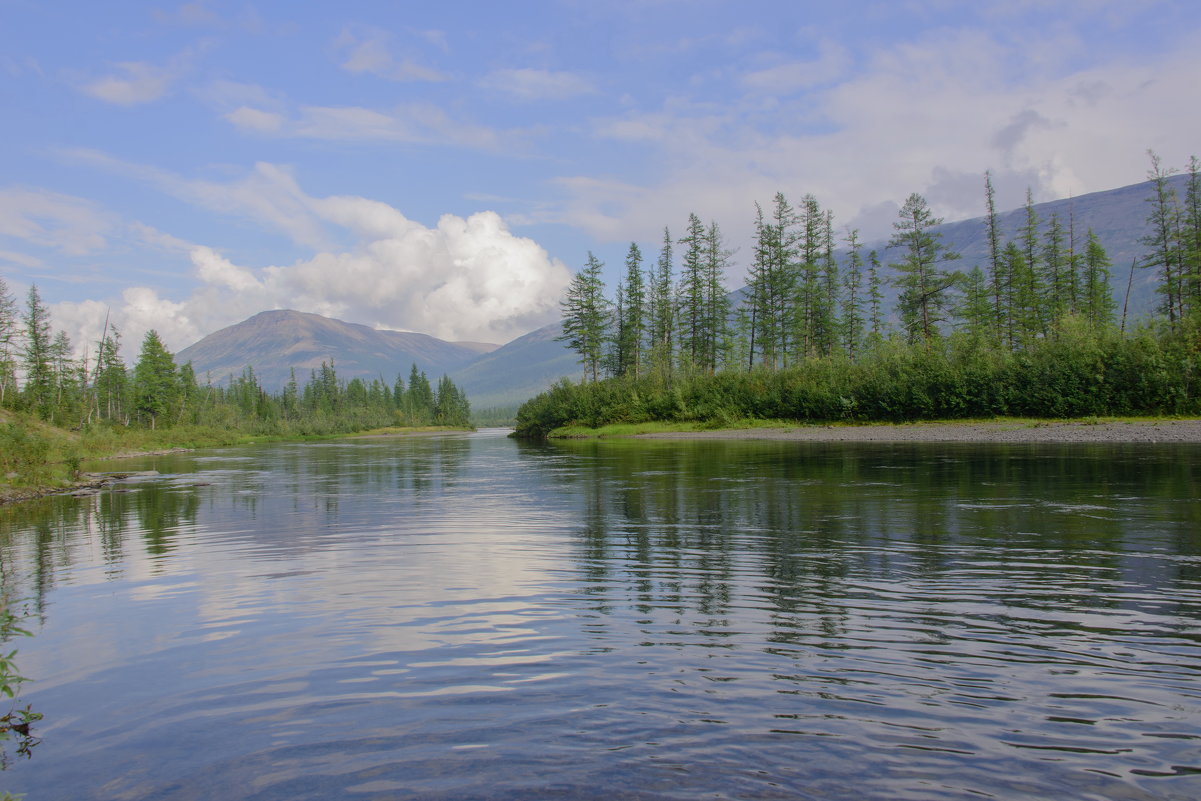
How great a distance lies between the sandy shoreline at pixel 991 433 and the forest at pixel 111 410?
1741 inches

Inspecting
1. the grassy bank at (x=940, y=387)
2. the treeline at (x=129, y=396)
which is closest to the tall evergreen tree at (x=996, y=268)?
the grassy bank at (x=940, y=387)

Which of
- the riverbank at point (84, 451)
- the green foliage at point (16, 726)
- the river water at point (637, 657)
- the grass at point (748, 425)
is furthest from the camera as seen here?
the grass at point (748, 425)

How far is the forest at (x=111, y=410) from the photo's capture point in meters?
32.5

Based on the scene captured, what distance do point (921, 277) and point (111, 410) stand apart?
109m

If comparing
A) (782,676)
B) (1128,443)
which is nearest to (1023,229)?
(1128,443)

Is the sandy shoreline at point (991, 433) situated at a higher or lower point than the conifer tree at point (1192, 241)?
lower

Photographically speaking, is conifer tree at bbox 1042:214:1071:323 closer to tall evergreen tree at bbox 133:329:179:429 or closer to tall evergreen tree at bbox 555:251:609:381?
tall evergreen tree at bbox 555:251:609:381

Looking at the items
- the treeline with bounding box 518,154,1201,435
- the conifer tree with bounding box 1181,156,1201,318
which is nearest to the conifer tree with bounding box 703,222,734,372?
the treeline with bounding box 518,154,1201,435

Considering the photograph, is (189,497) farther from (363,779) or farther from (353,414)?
(353,414)

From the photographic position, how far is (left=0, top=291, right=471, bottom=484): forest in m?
32.5

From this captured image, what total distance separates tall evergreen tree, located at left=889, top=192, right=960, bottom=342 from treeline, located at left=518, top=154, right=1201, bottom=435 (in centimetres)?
17

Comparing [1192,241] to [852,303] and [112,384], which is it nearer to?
[852,303]

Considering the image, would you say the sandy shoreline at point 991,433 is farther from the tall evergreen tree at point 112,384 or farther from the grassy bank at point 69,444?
the tall evergreen tree at point 112,384

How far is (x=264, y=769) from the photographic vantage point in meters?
4.88
